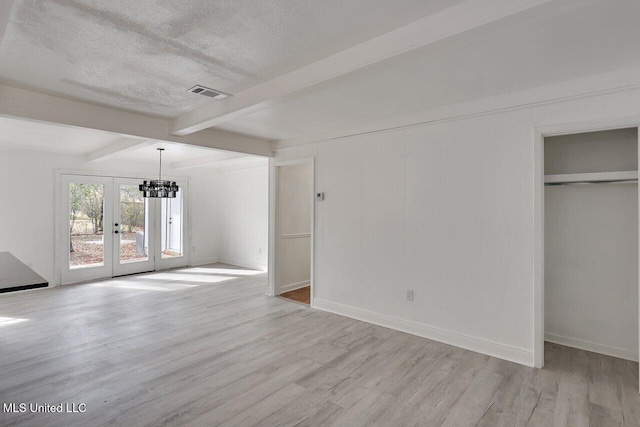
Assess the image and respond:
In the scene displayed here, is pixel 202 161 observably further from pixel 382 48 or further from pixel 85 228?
pixel 382 48

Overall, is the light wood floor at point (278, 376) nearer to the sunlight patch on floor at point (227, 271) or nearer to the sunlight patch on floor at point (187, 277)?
the sunlight patch on floor at point (187, 277)

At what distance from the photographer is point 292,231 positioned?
5.94 meters

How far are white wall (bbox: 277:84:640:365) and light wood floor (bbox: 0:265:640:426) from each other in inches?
12.3

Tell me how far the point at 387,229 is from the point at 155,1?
125 inches

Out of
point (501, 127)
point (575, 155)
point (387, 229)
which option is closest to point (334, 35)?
point (501, 127)

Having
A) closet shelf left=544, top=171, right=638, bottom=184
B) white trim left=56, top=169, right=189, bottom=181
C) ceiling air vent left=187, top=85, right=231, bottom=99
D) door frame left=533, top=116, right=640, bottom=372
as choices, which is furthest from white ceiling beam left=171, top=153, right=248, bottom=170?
closet shelf left=544, top=171, right=638, bottom=184

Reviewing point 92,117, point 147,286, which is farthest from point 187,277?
point 92,117

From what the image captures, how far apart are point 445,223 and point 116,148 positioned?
16.2ft

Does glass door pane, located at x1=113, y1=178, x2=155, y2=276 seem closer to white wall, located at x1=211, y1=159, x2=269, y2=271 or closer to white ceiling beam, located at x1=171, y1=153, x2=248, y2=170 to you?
white ceiling beam, located at x1=171, y1=153, x2=248, y2=170

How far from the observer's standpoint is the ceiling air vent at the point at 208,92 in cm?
297

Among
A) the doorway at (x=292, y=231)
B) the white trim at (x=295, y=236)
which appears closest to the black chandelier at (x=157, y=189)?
the doorway at (x=292, y=231)

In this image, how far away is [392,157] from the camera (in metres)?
4.06

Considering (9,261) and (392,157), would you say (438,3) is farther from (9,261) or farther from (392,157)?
(9,261)

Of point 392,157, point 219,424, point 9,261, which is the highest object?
point 392,157
